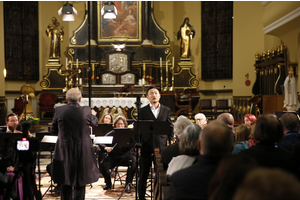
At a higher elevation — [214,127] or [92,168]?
[214,127]

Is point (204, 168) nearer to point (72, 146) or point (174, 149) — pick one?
point (174, 149)

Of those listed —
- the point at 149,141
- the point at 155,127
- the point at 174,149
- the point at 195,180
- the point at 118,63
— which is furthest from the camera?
the point at 118,63

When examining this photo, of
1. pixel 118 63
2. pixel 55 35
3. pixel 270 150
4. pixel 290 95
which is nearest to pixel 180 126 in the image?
pixel 270 150

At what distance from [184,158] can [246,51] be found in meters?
14.9

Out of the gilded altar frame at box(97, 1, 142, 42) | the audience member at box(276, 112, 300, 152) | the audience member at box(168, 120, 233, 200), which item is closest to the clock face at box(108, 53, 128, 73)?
the gilded altar frame at box(97, 1, 142, 42)

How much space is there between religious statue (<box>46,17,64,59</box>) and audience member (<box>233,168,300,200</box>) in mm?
15843

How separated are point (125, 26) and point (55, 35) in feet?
10.7

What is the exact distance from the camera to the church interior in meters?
14.5

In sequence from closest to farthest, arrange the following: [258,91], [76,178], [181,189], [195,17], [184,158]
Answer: [181,189] → [184,158] → [76,178] → [258,91] → [195,17]

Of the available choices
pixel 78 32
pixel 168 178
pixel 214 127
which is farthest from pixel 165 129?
pixel 78 32

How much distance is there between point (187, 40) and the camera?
15781 mm

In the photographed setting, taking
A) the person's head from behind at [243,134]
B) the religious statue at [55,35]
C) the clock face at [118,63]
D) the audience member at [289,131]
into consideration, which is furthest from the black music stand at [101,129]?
the religious statue at [55,35]

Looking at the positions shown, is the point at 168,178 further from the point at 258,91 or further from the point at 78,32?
the point at 78,32

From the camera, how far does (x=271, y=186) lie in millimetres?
915
